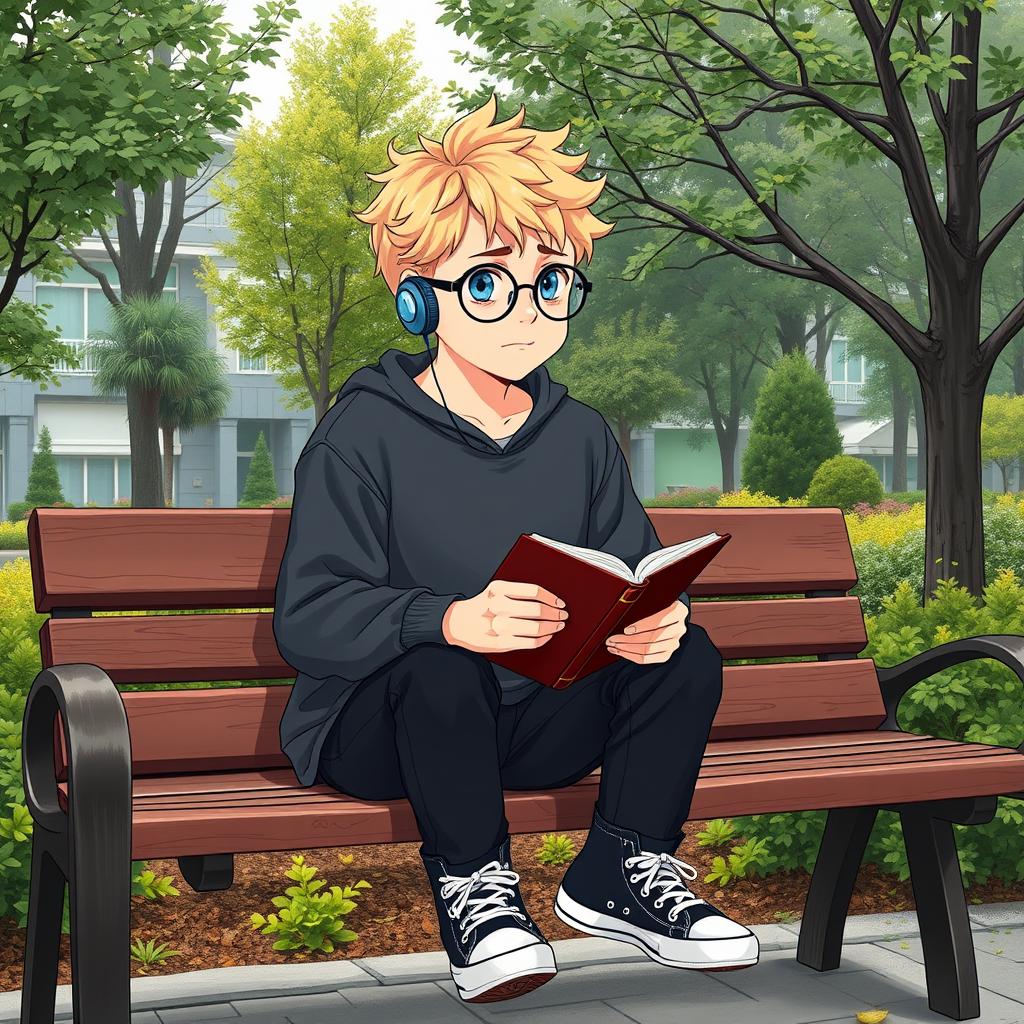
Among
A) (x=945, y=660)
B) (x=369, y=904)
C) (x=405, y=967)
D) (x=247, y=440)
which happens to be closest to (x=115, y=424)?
(x=247, y=440)

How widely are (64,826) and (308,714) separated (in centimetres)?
53

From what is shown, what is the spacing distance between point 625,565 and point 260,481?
40.3 m

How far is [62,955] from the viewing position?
12.5ft

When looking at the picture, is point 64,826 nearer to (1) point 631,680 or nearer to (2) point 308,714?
(2) point 308,714

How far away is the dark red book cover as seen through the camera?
99.7 inches

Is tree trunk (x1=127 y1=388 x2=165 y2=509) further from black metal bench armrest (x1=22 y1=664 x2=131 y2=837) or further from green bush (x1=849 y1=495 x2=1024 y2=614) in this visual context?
black metal bench armrest (x1=22 y1=664 x2=131 y2=837)

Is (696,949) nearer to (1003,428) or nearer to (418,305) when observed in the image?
(418,305)

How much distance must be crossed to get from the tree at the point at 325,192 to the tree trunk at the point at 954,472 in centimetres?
1434

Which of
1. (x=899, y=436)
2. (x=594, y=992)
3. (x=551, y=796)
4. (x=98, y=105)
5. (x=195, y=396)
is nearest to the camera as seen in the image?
(x=551, y=796)

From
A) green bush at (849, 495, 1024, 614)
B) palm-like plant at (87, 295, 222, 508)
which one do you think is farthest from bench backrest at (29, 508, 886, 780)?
palm-like plant at (87, 295, 222, 508)

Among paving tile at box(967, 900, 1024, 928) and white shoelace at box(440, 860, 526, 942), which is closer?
white shoelace at box(440, 860, 526, 942)

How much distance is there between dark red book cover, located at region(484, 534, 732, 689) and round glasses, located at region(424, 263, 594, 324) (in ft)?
2.41

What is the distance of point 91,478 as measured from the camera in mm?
46625

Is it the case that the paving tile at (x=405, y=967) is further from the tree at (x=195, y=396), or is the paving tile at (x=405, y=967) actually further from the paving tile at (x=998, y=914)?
the tree at (x=195, y=396)
